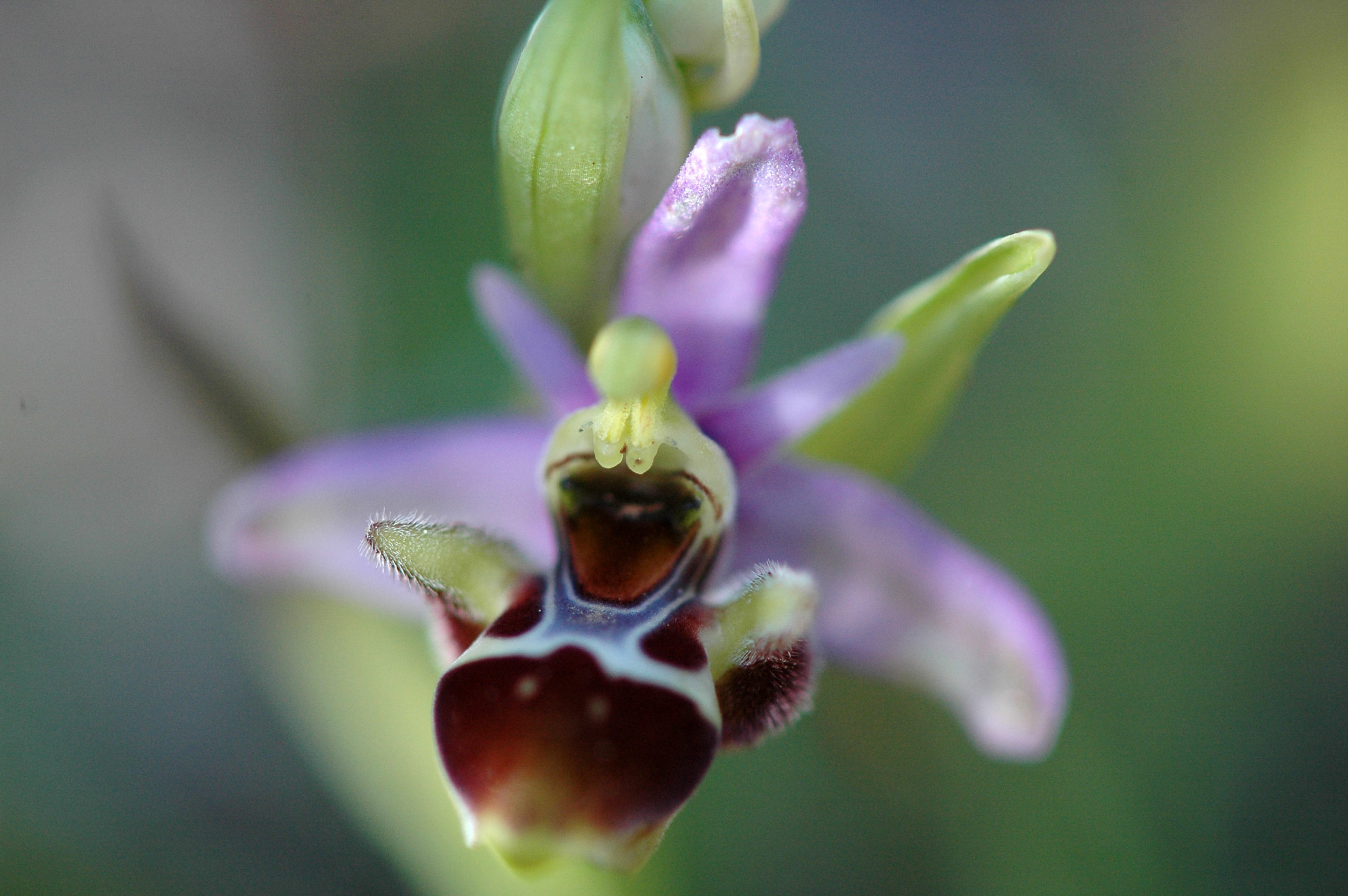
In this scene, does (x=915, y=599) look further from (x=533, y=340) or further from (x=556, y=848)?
(x=556, y=848)

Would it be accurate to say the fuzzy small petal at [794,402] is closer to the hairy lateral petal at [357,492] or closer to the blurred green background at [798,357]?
the hairy lateral petal at [357,492]

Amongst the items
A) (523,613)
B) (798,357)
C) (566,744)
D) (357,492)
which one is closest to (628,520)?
(523,613)

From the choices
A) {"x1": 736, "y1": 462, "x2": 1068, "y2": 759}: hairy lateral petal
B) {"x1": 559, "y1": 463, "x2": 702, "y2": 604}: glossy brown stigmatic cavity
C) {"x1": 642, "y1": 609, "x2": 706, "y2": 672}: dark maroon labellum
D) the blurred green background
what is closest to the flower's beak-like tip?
{"x1": 642, "y1": 609, "x2": 706, "y2": 672}: dark maroon labellum

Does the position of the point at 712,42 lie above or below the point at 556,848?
above

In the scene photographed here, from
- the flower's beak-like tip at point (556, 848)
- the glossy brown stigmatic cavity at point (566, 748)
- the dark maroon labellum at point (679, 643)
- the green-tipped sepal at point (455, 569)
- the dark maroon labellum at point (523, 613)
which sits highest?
the green-tipped sepal at point (455, 569)

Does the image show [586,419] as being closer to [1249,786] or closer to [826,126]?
[1249,786]

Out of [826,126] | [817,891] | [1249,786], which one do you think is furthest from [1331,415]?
[826,126]

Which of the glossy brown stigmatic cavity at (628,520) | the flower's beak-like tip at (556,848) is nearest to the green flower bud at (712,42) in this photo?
the glossy brown stigmatic cavity at (628,520)
